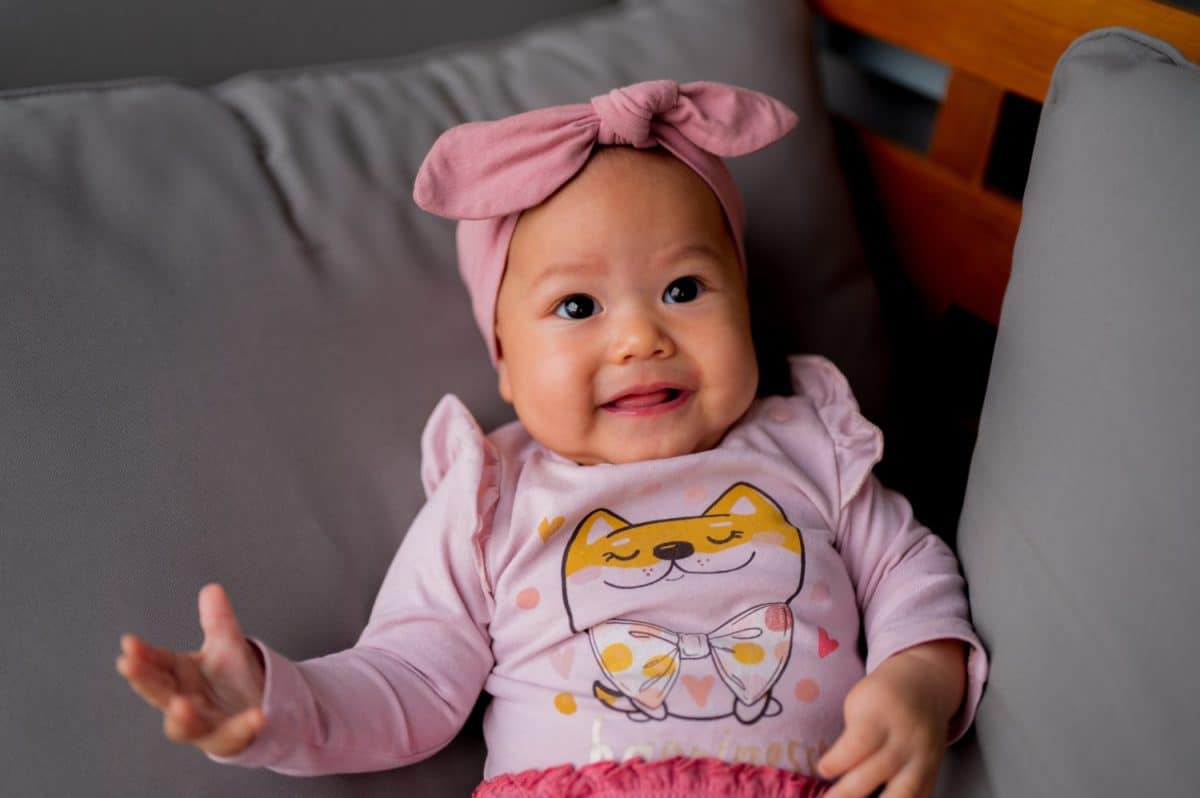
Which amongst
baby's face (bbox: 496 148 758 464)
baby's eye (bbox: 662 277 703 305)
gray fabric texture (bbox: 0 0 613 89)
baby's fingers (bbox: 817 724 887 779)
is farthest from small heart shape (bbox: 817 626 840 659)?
gray fabric texture (bbox: 0 0 613 89)

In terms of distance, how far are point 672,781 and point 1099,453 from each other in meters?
0.41

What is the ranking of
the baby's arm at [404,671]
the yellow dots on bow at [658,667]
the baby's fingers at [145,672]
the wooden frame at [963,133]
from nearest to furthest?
the baby's fingers at [145,672] < the baby's arm at [404,671] < the yellow dots on bow at [658,667] < the wooden frame at [963,133]

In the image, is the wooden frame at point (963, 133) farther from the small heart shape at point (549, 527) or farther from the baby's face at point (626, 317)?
the small heart shape at point (549, 527)

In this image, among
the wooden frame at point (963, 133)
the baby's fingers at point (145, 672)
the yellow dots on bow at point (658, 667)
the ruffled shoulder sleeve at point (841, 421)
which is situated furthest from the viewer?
the wooden frame at point (963, 133)

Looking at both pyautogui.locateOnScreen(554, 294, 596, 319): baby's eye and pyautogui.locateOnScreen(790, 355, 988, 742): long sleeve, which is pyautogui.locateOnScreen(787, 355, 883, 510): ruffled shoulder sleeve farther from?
pyautogui.locateOnScreen(554, 294, 596, 319): baby's eye

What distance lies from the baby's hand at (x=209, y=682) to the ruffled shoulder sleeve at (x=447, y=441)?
1.01 feet

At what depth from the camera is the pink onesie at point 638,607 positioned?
2.83ft

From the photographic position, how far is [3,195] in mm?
966

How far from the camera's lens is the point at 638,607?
906 millimetres

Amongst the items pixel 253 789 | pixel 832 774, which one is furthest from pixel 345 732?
pixel 832 774

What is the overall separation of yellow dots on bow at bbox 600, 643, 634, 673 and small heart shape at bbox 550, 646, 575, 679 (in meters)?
0.03

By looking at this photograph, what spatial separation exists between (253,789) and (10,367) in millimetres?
423

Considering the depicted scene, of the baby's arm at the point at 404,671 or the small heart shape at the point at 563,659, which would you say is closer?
the baby's arm at the point at 404,671

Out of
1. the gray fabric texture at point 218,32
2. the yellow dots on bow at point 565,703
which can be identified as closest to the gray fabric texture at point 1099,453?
the yellow dots on bow at point 565,703
